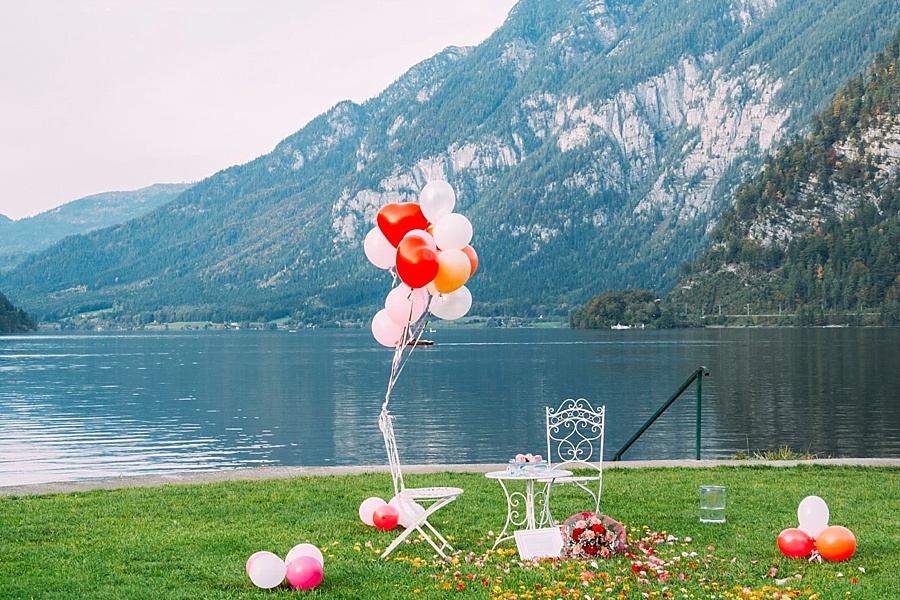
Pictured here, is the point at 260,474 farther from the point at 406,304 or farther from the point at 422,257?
the point at 422,257

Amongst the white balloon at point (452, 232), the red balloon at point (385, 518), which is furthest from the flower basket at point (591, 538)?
the white balloon at point (452, 232)

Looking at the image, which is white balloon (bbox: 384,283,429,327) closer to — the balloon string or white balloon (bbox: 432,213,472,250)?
the balloon string

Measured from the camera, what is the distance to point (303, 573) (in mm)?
9273

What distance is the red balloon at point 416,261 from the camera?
10766 mm

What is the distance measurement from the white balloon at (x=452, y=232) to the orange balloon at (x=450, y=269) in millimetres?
87

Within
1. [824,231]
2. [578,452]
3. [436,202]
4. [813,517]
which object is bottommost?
[824,231]

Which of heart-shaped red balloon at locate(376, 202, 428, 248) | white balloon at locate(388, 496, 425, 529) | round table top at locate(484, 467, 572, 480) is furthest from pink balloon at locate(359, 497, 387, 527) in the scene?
heart-shaped red balloon at locate(376, 202, 428, 248)

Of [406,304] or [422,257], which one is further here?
[406,304]

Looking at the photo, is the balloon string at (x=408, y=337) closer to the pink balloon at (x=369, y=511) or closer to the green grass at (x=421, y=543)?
the pink balloon at (x=369, y=511)

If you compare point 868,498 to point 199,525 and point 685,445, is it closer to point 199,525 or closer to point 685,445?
point 199,525

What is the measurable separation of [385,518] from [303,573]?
2.58 metres

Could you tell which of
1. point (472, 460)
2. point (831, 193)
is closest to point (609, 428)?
point (472, 460)

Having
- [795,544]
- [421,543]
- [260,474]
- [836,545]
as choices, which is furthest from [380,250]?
[260,474]

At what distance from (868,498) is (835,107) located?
184829 millimetres
